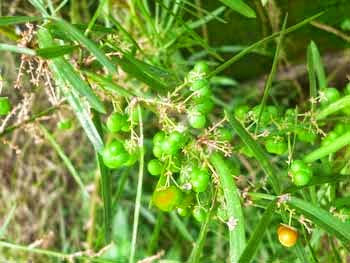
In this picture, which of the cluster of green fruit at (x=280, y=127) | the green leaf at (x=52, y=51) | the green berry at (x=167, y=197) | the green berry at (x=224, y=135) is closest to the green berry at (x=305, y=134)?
the cluster of green fruit at (x=280, y=127)

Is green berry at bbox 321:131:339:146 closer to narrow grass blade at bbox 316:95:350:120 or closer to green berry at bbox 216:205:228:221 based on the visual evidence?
narrow grass blade at bbox 316:95:350:120

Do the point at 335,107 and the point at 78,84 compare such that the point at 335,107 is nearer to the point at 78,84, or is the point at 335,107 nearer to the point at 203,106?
the point at 203,106

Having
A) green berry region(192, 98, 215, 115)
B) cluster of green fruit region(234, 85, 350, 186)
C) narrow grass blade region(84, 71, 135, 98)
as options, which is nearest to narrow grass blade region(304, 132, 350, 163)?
cluster of green fruit region(234, 85, 350, 186)

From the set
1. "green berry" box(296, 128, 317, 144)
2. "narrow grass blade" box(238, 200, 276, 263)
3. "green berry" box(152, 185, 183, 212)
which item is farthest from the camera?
"green berry" box(296, 128, 317, 144)

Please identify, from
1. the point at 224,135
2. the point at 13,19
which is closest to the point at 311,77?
the point at 224,135

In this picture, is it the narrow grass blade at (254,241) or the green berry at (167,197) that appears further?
the green berry at (167,197)

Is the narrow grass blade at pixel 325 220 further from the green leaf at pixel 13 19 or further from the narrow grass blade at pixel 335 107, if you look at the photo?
the green leaf at pixel 13 19
